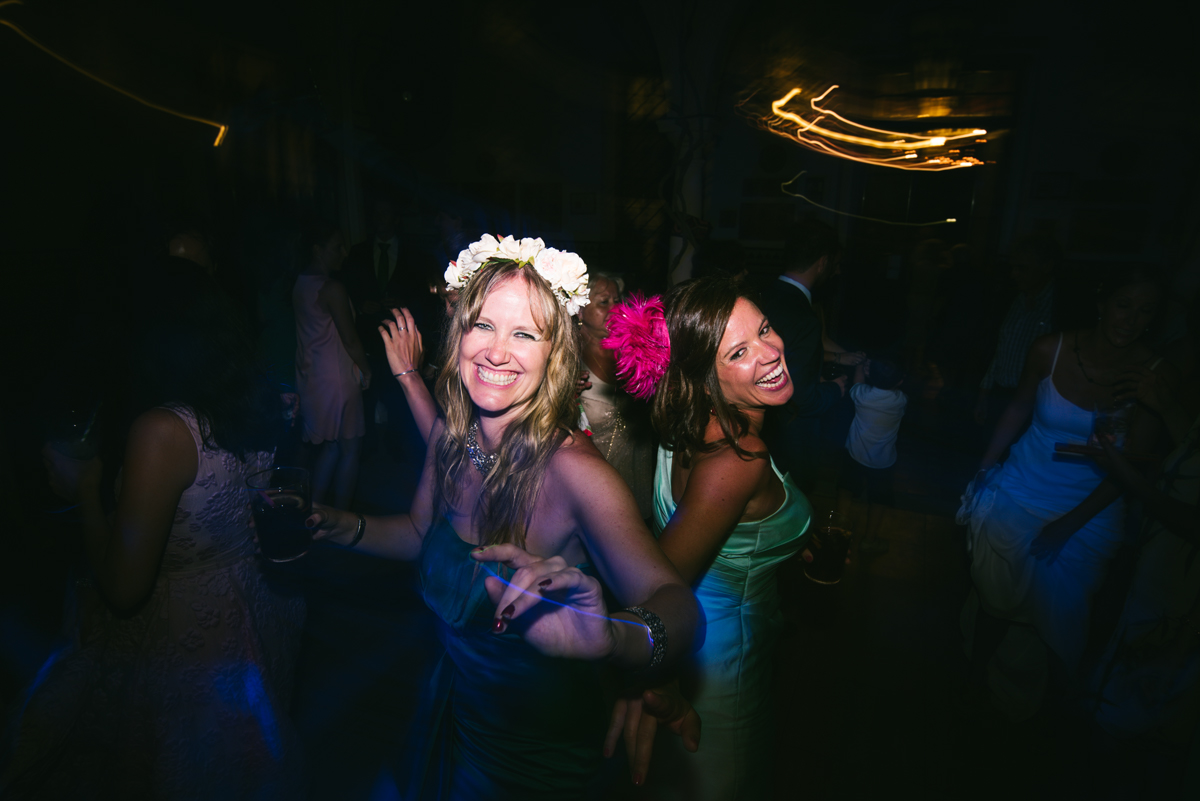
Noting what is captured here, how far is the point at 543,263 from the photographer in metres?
1.64

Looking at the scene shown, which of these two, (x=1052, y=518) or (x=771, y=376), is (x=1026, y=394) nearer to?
(x=1052, y=518)

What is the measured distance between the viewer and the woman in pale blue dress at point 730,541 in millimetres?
1739

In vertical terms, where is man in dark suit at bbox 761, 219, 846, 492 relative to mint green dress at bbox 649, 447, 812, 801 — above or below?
above

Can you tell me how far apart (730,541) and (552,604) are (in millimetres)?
932

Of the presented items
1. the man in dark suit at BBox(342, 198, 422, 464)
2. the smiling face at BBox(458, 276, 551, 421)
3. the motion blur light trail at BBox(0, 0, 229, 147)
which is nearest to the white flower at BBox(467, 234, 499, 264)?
the smiling face at BBox(458, 276, 551, 421)

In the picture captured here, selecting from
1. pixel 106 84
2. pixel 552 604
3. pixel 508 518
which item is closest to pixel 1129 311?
pixel 508 518

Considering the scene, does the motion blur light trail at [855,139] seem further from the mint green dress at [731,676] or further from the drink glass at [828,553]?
the mint green dress at [731,676]

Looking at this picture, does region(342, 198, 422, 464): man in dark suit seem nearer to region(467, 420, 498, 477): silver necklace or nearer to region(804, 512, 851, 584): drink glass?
region(467, 420, 498, 477): silver necklace

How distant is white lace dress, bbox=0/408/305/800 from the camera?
1.65 m

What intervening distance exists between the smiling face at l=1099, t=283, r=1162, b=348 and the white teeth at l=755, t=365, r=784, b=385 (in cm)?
177

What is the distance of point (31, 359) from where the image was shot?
189 inches

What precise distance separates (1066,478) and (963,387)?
5387 mm

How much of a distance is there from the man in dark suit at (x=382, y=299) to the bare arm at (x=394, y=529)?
316cm

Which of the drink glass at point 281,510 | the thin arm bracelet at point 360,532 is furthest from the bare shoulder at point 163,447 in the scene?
the thin arm bracelet at point 360,532
